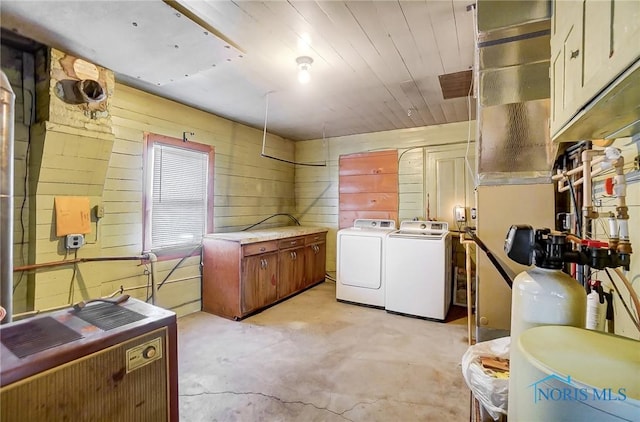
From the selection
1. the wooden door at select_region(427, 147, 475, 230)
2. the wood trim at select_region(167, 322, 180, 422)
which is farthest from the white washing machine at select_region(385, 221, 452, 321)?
the wood trim at select_region(167, 322, 180, 422)

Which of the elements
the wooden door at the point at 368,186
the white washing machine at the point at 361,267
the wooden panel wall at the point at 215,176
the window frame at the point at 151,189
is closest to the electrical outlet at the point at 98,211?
the wooden panel wall at the point at 215,176

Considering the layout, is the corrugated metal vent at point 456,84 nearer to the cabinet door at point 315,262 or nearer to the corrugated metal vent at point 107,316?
the cabinet door at point 315,262

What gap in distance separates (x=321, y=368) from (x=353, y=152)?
340 centimetres

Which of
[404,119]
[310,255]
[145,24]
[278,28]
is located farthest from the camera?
[310,255]

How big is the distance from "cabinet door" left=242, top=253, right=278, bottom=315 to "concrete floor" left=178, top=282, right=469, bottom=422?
0.17 meters

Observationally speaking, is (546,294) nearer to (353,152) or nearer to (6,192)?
(6,192)

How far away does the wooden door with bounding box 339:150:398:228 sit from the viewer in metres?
4.60

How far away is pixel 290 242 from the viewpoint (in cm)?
412

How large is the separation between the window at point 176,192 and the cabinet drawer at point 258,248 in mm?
738

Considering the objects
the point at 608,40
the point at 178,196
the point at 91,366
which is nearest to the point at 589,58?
the point at 608,40

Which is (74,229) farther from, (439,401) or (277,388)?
(439,401)

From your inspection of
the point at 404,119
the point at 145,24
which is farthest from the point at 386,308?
the point at 145,24

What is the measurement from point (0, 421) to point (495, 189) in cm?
287

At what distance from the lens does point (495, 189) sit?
2.37m
